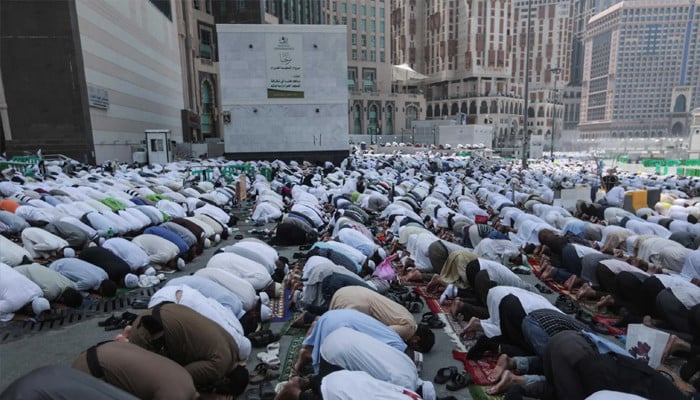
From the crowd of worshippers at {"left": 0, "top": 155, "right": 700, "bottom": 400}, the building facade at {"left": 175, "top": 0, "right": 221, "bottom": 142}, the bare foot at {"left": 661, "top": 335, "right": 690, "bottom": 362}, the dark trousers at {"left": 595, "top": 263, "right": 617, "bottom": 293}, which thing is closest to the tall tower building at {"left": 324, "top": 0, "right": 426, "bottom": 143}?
the building facade at {"left": 175, "top": 0, "right": 221, "bottom": 142}

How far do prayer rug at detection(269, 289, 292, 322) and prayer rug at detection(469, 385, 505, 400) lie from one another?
6.53 ft

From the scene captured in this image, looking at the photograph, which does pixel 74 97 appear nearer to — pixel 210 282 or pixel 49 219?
pixel 49 219

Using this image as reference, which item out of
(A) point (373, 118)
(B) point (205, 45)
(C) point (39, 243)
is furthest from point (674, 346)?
(A) point (373, 118)

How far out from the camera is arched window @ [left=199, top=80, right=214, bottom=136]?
35250 mm

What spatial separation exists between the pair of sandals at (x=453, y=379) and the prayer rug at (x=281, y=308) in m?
1.75

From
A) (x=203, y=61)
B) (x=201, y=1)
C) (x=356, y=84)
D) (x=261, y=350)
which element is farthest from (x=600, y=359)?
(x=356, y=84)

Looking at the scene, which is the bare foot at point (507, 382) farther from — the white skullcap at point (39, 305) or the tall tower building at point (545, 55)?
the tall tower building at point (545, 55)

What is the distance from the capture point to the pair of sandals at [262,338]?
3.75m

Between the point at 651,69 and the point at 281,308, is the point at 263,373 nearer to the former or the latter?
the point at 281,308

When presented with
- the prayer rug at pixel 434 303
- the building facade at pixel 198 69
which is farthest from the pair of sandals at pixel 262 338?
the building facade at pixel 198 69

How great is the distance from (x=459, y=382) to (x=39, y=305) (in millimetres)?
3897

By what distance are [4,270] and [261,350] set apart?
8.38 feet

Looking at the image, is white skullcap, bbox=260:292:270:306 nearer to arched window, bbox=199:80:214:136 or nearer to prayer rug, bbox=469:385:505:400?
prayer rug, bbox=469:385:505:400

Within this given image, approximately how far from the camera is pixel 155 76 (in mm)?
25359
